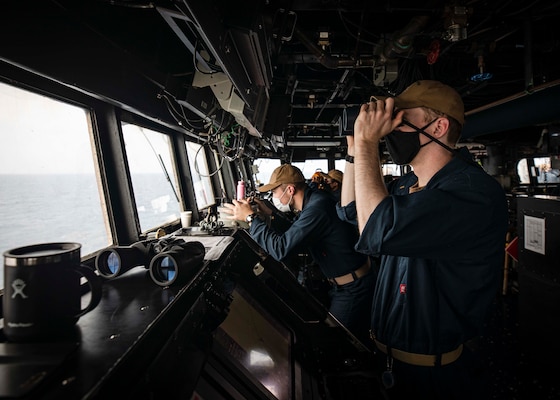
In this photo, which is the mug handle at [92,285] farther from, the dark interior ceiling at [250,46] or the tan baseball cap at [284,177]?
the tan baseball cap at [284,177]

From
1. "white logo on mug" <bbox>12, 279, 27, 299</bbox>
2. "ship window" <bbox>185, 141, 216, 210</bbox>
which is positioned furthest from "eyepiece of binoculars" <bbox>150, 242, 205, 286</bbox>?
"ship window" <bbox>185, 141, 216, 210</bbox>

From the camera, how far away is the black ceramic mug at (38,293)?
586 mm

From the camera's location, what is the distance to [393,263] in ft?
4.71

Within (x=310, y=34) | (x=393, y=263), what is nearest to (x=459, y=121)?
(x=393, y=263)

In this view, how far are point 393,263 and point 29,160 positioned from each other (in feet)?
6.08

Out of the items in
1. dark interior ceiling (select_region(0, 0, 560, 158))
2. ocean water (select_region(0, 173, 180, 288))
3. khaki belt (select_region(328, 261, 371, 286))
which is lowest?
khaki belt (select_region(328, 261, 371, 286))

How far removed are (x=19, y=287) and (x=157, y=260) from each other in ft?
1.49

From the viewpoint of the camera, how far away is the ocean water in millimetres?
1320

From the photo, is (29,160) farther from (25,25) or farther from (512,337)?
(512,337)

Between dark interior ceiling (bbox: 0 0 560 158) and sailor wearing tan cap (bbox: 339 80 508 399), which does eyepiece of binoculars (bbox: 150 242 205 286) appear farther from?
dark interior ceiling (bbox: 0 0 560 158)

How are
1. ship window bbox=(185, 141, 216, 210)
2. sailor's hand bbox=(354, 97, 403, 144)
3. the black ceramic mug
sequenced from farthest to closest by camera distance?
ship window bbox=(185, 141, 216, 210), sailor's hand bbox=(354, 97, 403, 144), the black ceramic mug

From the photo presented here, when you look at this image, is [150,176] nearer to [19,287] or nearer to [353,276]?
[353,276]

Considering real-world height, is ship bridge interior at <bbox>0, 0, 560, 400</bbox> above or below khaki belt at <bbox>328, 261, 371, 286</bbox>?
above

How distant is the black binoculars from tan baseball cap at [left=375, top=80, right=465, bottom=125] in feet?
3.45
